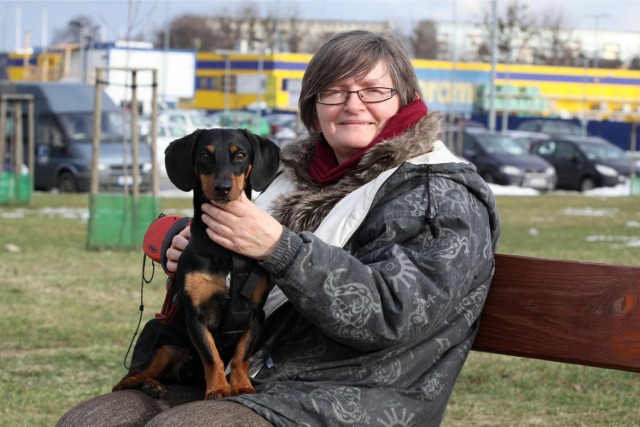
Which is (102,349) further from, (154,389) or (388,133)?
(388,133)

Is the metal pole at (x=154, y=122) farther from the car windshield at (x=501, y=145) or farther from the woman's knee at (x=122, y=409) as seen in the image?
the car windshield at (x=501, y=145)

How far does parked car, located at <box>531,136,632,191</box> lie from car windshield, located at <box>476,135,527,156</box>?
880 mm

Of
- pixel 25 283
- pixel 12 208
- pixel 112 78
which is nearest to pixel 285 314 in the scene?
pixel 25 283

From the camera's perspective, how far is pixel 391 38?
383cm

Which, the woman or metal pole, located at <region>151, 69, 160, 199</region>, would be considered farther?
metal pole, located at <region>151, 69, 160, 199</region>

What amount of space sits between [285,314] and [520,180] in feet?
91.2

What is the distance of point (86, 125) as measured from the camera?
2845 centimetres

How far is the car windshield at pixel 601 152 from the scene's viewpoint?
32625 mm

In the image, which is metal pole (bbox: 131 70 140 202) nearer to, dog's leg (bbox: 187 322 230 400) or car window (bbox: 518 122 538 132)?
dog's leg (bbox: 187 322 230 400)

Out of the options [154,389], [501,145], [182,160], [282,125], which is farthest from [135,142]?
[282,125]

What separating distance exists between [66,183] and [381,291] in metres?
25.2

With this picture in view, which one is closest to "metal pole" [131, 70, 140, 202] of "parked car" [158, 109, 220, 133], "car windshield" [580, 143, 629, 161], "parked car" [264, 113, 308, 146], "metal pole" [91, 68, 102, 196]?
"metal pole" [91, 68, 102, 196]

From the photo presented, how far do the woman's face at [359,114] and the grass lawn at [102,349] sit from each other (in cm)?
260

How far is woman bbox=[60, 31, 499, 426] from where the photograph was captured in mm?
3246
